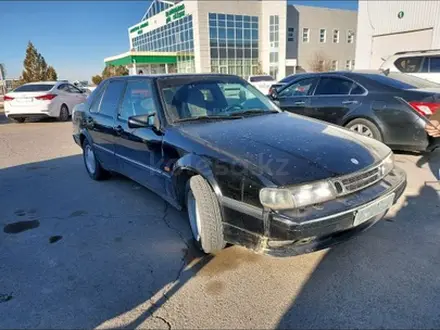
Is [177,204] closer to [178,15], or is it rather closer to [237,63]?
[237,63]

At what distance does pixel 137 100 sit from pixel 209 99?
0.91 metres

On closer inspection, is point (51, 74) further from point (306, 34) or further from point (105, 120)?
point (306, 34)

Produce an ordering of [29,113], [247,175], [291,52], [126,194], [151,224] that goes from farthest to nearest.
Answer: [291,52] < [29,113] < [126,194] < [151,224] < [247,175]

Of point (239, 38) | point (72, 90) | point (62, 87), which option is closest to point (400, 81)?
point (62, 87)

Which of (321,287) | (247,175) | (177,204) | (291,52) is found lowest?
(321,287)

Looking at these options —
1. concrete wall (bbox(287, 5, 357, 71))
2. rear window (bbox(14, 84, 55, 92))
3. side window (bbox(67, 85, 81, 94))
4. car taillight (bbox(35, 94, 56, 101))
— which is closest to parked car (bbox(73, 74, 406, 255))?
car taillight (bbox(35, 94, 56, 101))

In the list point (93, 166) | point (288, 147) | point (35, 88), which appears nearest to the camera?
point (288, 147)

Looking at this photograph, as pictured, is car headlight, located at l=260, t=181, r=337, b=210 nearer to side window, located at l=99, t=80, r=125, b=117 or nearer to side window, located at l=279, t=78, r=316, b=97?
side window, located at l=99, t=80, r=125, b=117

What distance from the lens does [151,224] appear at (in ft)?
12.0

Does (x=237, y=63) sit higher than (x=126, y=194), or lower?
higher

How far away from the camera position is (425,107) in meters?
4.82

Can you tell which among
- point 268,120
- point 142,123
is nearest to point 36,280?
point 142,123

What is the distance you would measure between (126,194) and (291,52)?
44788 millimetres

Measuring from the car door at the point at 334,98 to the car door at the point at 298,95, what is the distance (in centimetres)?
14
